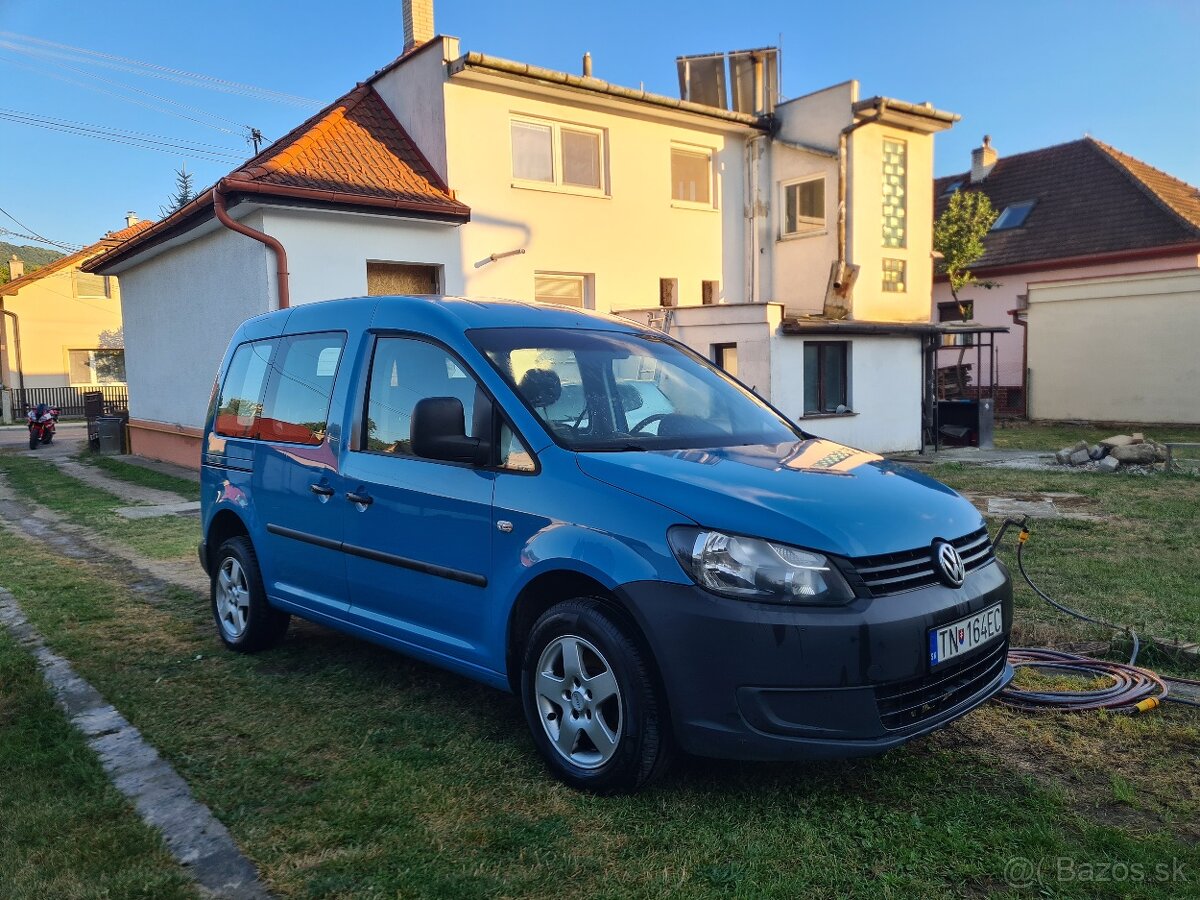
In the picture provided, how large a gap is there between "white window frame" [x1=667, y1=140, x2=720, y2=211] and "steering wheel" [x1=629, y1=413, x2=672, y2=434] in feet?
45.6

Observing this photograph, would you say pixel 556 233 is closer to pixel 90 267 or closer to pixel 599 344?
pixel 90 267

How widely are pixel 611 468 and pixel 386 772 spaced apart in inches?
59.7

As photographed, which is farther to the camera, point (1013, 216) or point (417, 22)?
point (1013, 216)

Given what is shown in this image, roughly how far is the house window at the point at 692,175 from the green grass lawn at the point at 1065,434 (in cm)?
776

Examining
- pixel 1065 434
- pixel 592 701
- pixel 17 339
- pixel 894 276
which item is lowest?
pixel 1065 434

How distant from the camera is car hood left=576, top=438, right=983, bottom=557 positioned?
Answer: 311cm

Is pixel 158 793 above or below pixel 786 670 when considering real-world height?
below

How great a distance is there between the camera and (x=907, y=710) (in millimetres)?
3141

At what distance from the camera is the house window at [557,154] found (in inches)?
606

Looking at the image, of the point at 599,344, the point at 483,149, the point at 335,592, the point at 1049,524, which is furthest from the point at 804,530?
the point at 483,149

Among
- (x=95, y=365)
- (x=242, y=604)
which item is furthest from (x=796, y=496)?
(x=95, y=365)

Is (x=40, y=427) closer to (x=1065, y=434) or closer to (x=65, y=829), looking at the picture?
(x=65, y=829)

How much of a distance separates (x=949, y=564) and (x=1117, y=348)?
23480 mm

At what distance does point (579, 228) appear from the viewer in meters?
16.0
